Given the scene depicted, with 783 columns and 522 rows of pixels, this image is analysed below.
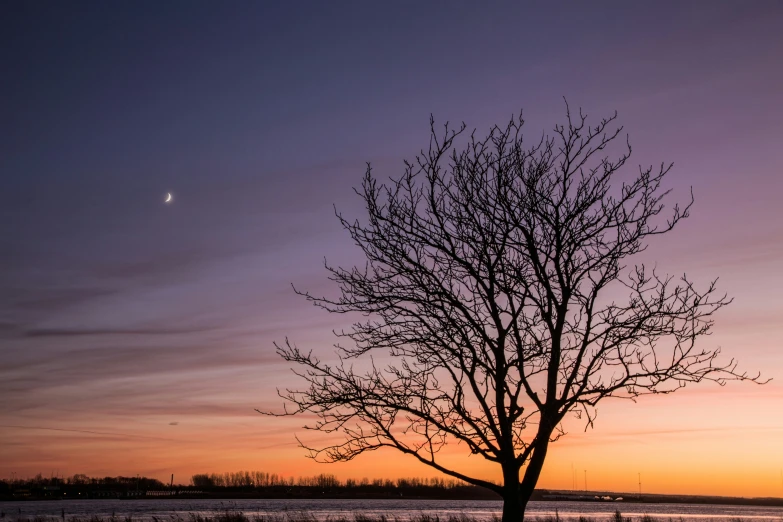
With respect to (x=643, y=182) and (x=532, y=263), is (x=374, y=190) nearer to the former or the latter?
(x=532, y=263)

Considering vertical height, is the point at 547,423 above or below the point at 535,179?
below

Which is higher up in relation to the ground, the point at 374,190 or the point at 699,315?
the point at 374,190

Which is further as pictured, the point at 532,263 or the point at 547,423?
the point at 532,263

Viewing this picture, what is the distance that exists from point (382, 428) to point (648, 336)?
3.82m

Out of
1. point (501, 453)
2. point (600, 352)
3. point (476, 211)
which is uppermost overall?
point (476, 211)

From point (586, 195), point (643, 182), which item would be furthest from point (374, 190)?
point (643, 182)

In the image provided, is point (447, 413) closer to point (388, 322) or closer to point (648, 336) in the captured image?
point (388, 322)

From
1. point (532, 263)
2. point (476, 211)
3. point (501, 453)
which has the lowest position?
point (501, 453)

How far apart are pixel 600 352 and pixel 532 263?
1.53 metres

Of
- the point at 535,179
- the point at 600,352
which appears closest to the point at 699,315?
the point at 600,352

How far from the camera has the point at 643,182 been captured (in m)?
9.96

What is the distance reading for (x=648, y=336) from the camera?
960cm

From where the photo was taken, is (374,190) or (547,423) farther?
(374,190)

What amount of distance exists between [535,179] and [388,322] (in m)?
2.88
